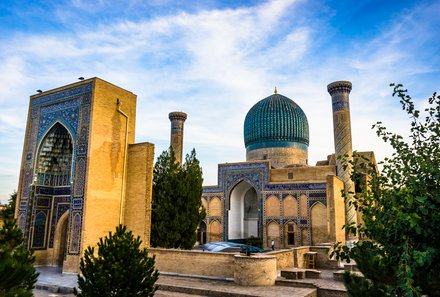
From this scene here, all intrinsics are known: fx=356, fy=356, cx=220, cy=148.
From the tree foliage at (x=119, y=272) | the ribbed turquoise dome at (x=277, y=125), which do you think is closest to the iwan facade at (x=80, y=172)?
the tree foliage at (x=119, y=272)

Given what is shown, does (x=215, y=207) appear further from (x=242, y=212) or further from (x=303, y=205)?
(x=303, y=205)

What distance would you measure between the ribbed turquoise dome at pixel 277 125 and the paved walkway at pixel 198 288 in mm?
15990

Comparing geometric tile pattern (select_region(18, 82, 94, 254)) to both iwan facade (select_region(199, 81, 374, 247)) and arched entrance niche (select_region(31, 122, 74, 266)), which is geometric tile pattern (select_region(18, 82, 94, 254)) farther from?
iwan facade (select_region(199, 81, 374, 247))

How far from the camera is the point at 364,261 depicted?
10.2 feet

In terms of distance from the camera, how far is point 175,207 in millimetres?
11562

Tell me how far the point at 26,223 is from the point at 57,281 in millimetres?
3402

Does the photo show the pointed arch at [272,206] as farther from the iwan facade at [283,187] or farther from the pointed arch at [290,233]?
the pointed arch at [290,233]

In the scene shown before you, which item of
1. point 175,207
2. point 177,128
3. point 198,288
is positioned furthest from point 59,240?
point 177,128

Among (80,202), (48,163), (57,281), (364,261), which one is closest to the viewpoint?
(364,261)

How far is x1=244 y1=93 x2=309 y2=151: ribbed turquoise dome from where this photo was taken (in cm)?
2381

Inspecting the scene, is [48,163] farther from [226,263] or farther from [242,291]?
[242,291]

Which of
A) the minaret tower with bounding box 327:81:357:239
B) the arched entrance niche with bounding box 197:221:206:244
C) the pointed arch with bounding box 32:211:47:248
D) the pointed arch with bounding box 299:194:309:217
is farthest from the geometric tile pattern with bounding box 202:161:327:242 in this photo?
the pointed arch with bounding box 32:211:47:248

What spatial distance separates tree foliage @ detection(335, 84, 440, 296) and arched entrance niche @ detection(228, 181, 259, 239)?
57.3ft

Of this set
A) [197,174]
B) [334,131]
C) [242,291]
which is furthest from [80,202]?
[334,131]
